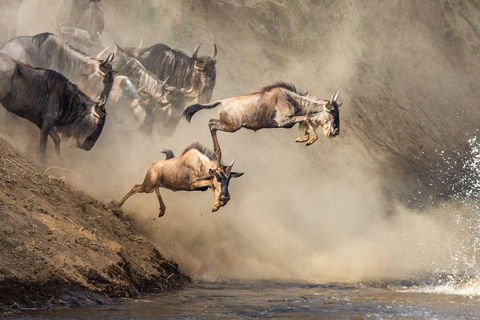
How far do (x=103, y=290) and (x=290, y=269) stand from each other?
8532 millimetres

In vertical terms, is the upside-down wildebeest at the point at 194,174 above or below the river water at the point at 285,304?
above

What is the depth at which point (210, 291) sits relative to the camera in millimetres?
→ 15312

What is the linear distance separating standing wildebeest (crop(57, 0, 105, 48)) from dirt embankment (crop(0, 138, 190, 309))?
24.5ft

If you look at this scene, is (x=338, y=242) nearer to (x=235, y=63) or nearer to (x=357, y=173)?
(x=357, y=173)

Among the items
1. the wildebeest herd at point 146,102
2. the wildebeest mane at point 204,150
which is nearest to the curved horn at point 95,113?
the wildebeest herd at point 146,102

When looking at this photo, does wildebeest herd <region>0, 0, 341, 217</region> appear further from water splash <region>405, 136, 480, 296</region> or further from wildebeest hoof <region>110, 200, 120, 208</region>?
water splash <region>405, 136, 480, 296</region>

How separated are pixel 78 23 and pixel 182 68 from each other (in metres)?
3.88

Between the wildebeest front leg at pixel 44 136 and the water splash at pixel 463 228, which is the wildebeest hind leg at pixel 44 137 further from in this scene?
the water splash at pixel 463 228

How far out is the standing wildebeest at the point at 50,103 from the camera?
634 inches

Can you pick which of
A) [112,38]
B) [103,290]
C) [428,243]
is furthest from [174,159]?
[428,243]

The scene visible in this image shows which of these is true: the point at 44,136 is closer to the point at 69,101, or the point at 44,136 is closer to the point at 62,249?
the point at 69,101

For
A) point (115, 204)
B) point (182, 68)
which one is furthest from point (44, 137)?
point (182, 68)

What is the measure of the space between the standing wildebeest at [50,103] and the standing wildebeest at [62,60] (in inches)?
42.0

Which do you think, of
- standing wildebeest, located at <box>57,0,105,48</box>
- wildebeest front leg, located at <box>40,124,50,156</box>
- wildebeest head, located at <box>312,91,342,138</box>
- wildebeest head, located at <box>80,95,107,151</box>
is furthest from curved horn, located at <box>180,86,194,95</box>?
wildebeest head, located at <box>312,91,342,138</box>
